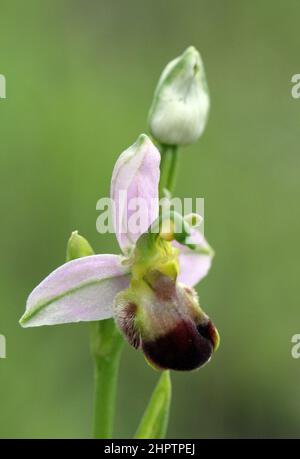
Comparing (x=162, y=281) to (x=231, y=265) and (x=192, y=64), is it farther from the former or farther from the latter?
(x=231, y=265)

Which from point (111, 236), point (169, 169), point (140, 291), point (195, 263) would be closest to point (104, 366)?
point (140, 291)

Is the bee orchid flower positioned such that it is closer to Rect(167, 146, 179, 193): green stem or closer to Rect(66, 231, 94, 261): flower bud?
Rect(66, 231, 94, 261): flower bud

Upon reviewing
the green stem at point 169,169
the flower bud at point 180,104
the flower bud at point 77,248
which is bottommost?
the flower bud at point 77,248

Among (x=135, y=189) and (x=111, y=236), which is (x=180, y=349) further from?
(x=111, y=236)

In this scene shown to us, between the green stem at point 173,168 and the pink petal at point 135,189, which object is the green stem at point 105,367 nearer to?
the pink petal at point 135,189

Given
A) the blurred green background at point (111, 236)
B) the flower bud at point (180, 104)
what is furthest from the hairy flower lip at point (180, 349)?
the blurred green background at point (111, 236)
